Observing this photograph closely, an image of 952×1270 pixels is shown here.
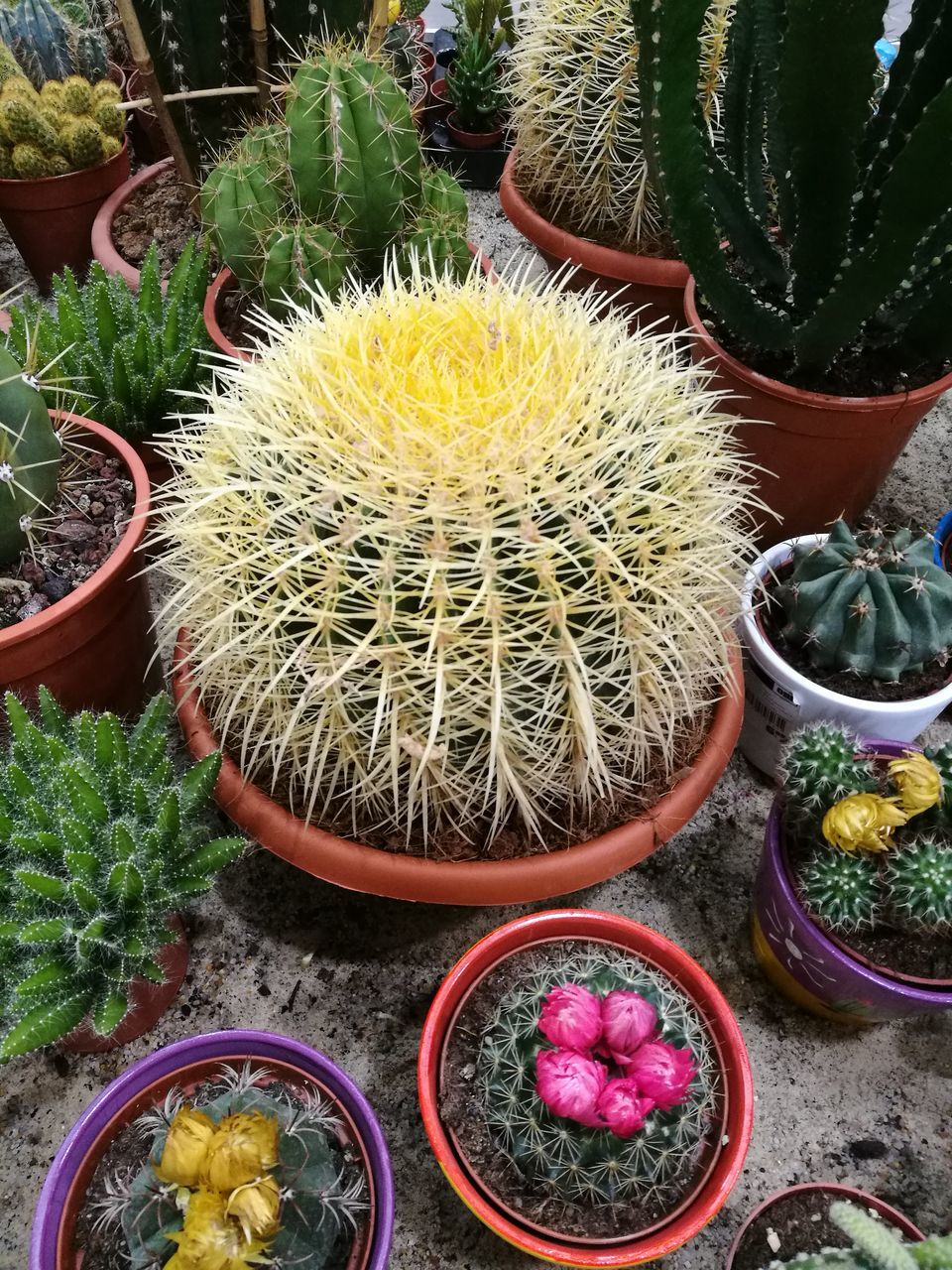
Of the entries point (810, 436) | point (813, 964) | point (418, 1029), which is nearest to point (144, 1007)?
point (418, 1029)

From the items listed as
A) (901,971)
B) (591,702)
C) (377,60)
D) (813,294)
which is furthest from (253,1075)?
(377,60)

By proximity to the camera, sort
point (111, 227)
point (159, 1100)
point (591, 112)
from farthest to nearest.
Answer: point (111, 227) < point (591, 112) < point (159, 1100)

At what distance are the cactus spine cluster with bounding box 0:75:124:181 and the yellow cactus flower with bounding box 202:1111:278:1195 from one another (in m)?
1.93

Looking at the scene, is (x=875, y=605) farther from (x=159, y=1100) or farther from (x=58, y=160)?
(x=58, y=160)

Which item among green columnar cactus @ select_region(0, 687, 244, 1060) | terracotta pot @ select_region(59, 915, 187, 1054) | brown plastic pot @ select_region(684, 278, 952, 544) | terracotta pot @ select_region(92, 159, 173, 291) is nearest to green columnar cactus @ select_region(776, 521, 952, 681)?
brown plastic pot @ select_region(684, 278, 952, 544)

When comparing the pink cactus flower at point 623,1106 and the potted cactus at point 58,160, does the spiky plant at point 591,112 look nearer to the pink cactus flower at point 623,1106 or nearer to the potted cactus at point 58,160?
the potted cactus at point 58,160

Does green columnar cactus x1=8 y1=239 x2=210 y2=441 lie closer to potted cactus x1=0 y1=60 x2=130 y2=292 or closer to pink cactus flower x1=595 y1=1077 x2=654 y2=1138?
potted cactus x1=0 y1=60 x2=130 y2=292

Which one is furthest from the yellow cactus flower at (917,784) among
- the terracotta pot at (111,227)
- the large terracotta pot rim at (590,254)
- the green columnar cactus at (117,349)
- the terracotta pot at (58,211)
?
the terracotta pot at (58,211)

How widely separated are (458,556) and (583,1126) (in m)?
0.49

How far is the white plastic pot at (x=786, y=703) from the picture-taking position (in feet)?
3.76

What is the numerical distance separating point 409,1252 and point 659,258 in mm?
1541

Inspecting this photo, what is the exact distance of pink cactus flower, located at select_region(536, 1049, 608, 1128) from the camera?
702 millimetres

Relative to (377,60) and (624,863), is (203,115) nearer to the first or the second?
(377,60)

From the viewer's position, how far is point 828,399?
1268 millimetres
